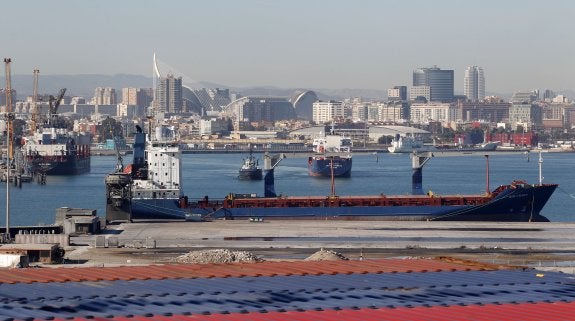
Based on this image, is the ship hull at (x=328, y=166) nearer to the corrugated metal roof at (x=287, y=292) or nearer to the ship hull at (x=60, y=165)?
the ship hull at (x=60, y=165)

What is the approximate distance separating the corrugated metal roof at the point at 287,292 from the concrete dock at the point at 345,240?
1244cm

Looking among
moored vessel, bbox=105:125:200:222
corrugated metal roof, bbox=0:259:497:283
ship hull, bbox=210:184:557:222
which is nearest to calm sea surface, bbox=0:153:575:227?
moored vessel, bbox=105:125:200:222

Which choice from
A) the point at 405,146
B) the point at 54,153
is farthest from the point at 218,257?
the point at 405,146

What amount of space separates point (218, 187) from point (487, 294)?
7418cm

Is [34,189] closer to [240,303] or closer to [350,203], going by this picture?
[350,203]

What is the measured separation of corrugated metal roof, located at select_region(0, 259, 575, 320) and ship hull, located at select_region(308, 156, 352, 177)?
3392 inches

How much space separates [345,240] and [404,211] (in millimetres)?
11412

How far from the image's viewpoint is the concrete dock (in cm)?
4044

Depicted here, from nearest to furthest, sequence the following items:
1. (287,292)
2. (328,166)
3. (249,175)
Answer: (287,292), (249,175), (328,166)

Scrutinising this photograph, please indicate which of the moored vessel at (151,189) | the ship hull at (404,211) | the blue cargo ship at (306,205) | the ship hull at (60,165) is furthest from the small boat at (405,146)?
the moored vessel at (151,189)

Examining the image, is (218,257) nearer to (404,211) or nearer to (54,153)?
(404,211)

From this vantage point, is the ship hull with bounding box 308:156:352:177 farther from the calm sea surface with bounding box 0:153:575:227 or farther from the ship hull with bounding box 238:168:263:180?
the ship hull with bounding box 238:168:263:180

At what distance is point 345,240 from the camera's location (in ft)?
154

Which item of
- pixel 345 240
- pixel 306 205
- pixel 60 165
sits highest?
pixel 60 165
